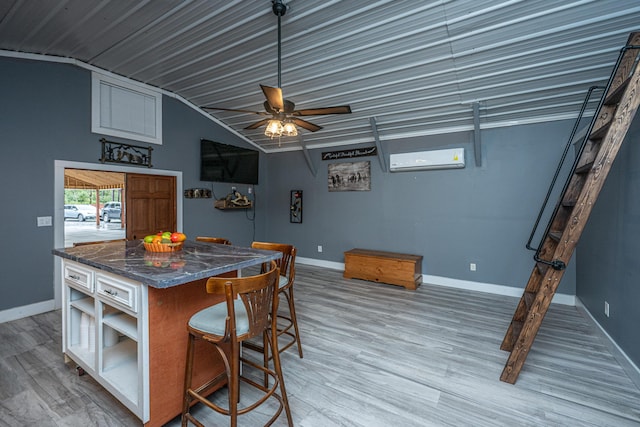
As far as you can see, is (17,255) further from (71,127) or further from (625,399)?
(625,399)

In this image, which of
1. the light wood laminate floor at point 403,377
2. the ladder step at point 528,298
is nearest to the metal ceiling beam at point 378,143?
the light wood laminate floor at point 403,377

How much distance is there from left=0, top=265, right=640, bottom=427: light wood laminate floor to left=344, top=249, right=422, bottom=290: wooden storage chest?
39.6 inches

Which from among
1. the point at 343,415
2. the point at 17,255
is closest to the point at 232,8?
the point at 343,415

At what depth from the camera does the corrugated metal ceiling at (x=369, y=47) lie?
8.98 feet

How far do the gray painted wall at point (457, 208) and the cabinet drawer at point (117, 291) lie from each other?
4430 mm

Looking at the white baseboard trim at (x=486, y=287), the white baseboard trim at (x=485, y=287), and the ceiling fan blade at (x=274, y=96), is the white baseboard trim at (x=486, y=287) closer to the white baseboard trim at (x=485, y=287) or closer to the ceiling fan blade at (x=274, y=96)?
the white baseboard trim at (x=485, y=287)

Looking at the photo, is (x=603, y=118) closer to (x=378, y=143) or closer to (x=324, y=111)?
(x=324, y=111)

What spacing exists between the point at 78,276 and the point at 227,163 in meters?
4.14

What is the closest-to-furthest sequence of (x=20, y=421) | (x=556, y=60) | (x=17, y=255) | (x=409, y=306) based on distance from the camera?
(x=20, y=421) → (x=556, y=60) → (x=17, y=255) → (x=409, y=306)

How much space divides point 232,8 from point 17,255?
3861mm

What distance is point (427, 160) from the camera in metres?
4.85

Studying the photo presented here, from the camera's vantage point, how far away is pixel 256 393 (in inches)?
83.3

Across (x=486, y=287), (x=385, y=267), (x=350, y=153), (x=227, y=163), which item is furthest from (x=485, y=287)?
(x=227, y=163)

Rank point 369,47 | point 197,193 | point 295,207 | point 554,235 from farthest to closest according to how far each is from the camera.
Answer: point 295,207, point 197,193, point 369,47, point 554,235
